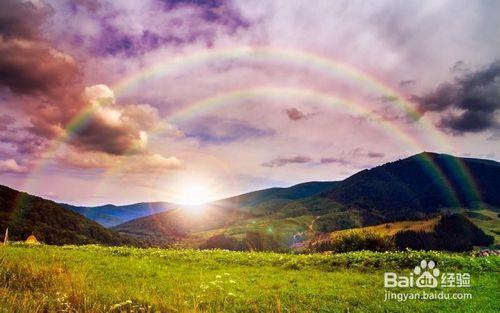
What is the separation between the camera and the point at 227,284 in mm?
17625

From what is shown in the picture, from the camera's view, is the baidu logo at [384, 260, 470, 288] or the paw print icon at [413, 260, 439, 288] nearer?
the baidu logo at [384, 260, 470, 288]

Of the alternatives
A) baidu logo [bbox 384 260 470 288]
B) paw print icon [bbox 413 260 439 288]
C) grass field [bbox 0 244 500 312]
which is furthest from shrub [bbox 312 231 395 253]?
baidu logo [bbox 384 260 470 288]

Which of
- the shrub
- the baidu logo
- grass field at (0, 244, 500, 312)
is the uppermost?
the shrub

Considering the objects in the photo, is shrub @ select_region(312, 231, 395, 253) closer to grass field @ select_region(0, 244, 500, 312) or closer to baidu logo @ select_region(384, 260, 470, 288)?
grass field @ select_region(0, 244, 500, 312)

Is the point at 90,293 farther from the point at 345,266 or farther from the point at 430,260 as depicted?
the point at 430,260

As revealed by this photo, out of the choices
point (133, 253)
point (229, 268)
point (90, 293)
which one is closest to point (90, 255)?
point (133, 253)

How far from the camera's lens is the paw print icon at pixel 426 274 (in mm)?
17639

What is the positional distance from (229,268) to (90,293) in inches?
379

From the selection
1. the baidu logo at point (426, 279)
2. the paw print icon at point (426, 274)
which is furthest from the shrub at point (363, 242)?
the baidu logo at point (426, 279)

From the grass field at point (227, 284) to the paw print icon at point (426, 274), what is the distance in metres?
0.59

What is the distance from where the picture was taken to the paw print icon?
694 inches

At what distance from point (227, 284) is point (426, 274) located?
980cm

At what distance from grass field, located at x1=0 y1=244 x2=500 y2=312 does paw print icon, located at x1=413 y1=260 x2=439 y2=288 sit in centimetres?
59

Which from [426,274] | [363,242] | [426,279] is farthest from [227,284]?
[363,242]
